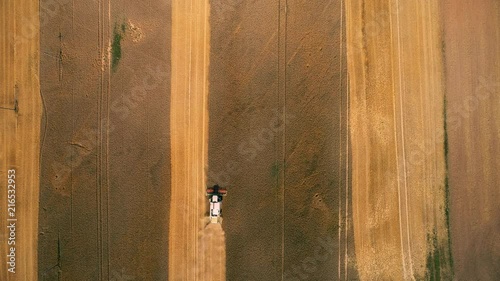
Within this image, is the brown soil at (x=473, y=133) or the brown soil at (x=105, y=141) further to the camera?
the brown soil at (x=473, y=133)

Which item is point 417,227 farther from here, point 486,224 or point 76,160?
point 76,160

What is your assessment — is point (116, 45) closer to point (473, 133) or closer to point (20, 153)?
point (20, 153)

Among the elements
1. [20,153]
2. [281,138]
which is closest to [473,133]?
[281,138]

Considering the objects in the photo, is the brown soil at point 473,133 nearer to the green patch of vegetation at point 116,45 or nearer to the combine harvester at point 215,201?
the combine harvester at point 215,201

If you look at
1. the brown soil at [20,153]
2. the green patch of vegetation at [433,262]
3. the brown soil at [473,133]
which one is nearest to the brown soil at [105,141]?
the brown soil at [20,153]

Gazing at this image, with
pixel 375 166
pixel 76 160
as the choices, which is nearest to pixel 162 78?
pixel 76 160

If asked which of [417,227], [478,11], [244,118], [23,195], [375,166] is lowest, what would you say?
[417,227]
